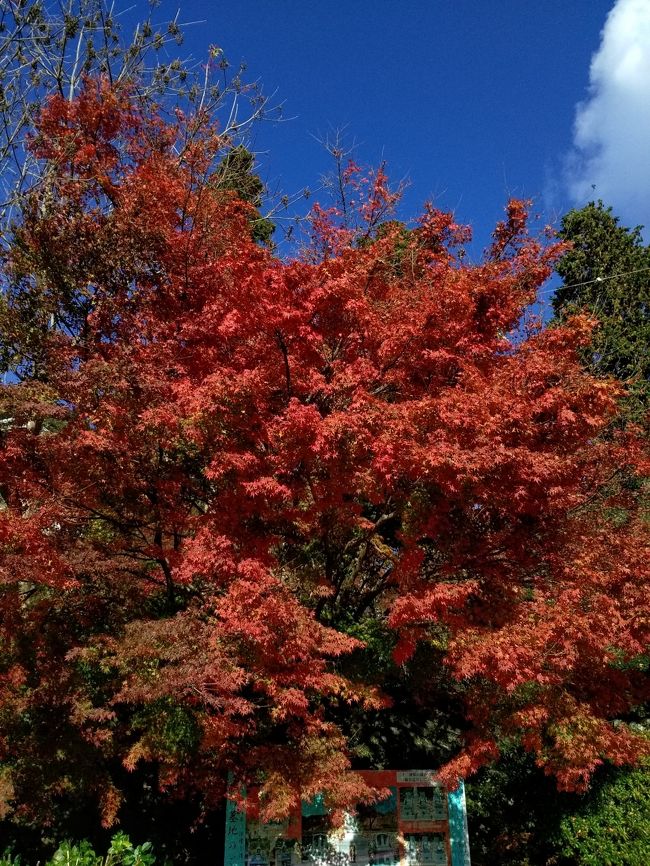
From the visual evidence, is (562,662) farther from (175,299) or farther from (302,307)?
(175,299)

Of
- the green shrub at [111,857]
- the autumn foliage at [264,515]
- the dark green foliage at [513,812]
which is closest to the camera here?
the green shrub at [111,857]

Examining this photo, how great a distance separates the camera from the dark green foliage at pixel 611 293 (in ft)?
63.2

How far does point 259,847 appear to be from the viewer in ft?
26.0

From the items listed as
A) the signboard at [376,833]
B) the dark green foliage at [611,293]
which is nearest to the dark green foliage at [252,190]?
the dark green foliage at [611,293]

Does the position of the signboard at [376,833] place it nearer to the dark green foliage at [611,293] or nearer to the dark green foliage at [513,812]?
the dark green foliage at [513,812]

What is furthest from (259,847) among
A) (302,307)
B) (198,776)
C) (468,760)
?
(302,307)

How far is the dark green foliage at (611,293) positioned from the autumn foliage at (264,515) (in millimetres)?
10574

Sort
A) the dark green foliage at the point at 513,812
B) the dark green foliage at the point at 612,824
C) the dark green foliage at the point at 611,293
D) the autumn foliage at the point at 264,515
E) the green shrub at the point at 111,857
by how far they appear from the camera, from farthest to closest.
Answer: the dark green foliage at the point at 611,293 < the dark green foliage at the point at 513,812 < the dark green foliage at the point at 612,824 < the autumn foliage at the point at 264,515 < the green shrub at the point at 111,857

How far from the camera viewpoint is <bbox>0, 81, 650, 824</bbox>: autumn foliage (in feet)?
24.7

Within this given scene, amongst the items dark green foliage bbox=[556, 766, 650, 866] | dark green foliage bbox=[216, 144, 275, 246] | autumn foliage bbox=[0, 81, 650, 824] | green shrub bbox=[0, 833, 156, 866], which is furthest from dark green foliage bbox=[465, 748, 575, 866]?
dark green foliage bbox=[216, 144, 275, 246]

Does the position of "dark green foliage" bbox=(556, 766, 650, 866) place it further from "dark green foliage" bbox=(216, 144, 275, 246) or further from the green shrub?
"dark green foliage" bbox=(216, 144, 275, 246)

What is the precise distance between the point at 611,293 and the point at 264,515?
57.2 feet

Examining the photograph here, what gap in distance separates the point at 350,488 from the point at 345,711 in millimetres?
5204

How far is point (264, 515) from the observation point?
8.22m
